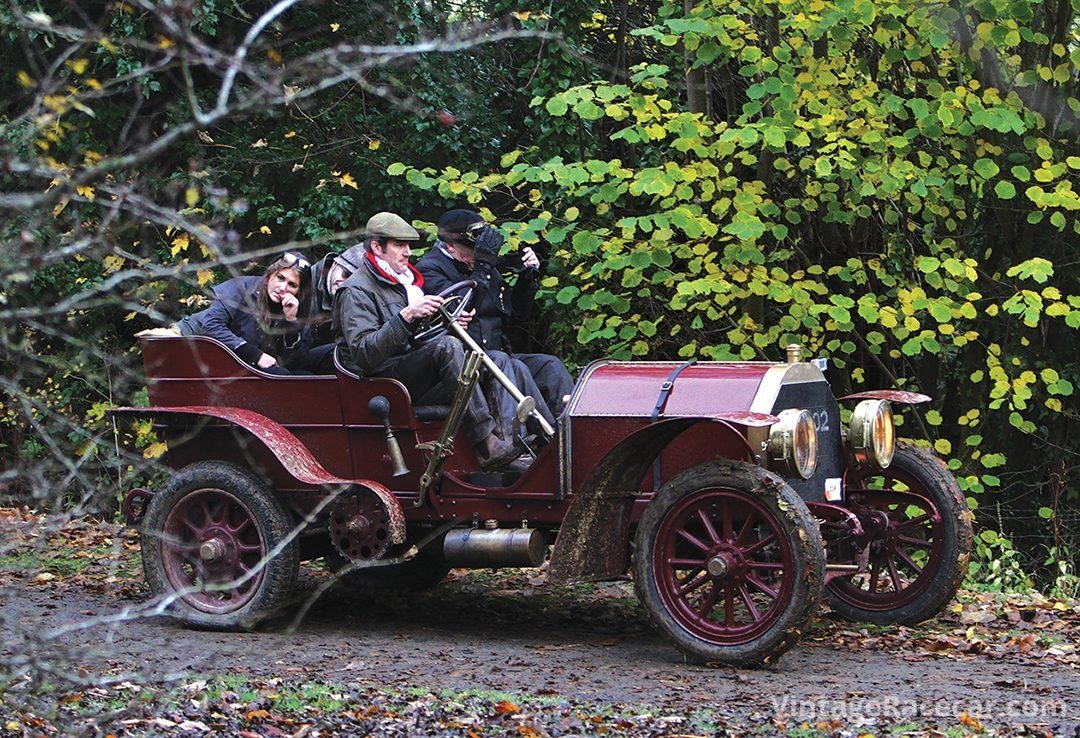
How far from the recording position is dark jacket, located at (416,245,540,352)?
789 centimetres

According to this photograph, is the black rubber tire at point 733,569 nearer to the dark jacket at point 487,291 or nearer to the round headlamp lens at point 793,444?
the round headlamp lens at point 793,444

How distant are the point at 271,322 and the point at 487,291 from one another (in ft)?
3.73

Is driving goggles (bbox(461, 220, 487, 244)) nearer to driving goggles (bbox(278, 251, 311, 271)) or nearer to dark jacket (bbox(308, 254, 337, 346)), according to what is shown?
dark jacket (bbox(308, 254, 337, 346))

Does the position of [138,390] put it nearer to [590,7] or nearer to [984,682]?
[590,7]

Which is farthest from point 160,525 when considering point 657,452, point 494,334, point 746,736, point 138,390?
point 138,390

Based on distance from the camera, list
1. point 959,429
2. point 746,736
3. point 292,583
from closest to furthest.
Result: point 746,736 < point 292,583 < point 959,429

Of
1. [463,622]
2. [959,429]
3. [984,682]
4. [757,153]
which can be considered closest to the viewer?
[984,682]

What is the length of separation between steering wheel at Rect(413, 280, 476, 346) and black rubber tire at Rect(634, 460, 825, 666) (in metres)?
1.44

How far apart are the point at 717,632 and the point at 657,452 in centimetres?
87

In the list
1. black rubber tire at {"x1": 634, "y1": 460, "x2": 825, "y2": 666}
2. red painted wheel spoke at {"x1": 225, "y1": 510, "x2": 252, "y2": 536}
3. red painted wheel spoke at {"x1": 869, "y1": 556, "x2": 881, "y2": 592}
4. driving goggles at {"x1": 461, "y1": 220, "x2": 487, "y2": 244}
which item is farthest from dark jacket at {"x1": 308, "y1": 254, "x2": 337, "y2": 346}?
red painted wheel spoke at {"x1": 869, "y1": 556, "x2": 881, "y2": 592}

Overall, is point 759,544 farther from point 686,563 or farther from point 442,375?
point 442,375

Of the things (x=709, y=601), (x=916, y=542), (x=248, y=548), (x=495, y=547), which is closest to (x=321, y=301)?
(x=248, y=548)

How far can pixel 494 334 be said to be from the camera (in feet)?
26.1

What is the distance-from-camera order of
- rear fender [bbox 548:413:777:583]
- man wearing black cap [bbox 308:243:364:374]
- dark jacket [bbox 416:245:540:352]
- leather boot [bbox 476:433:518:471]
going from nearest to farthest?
rear fender [bbox 548:413:777:583] → leather boot [bbox 476:433:518:471] → dark jacket [bbox 416:245:540:352] → man wearing black cap [bbox 308:243:364:374]
